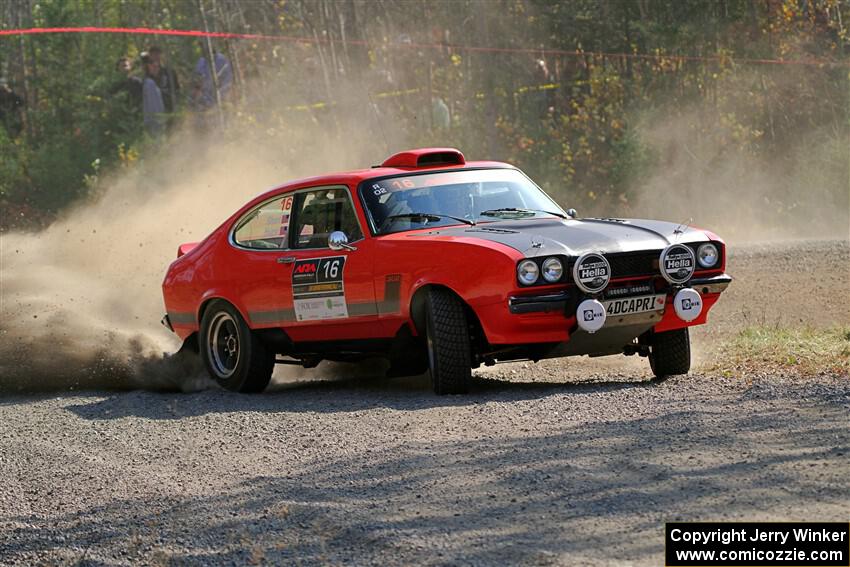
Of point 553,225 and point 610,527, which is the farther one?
point 553,225

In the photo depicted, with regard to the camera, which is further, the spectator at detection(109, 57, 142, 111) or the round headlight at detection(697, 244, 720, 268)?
the spectator at detection(109, 57, 142, 111)

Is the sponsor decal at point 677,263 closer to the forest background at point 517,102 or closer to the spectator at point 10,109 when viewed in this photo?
the forest background at point 517,102

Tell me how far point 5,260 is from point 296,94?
17.8 m

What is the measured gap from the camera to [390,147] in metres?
30.4

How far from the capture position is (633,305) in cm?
870

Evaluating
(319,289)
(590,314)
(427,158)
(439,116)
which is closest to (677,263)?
(590,314)

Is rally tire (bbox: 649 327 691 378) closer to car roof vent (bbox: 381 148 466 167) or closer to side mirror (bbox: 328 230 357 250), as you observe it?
car roof vent (bbox: 381 148 466 167)

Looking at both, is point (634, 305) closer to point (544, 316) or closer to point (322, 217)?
point (544, 316)

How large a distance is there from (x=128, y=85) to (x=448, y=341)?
2304 cm

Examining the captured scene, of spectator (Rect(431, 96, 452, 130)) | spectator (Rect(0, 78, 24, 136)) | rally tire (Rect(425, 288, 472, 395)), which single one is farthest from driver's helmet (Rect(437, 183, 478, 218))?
spectator (Rect(0, 78, 24, 136))

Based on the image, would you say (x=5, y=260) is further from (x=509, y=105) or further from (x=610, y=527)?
(x=509, y=105)

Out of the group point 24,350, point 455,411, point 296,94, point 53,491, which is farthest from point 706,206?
point 53,491

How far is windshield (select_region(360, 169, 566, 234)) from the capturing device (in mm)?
9664

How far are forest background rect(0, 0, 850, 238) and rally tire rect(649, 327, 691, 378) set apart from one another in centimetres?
1671
